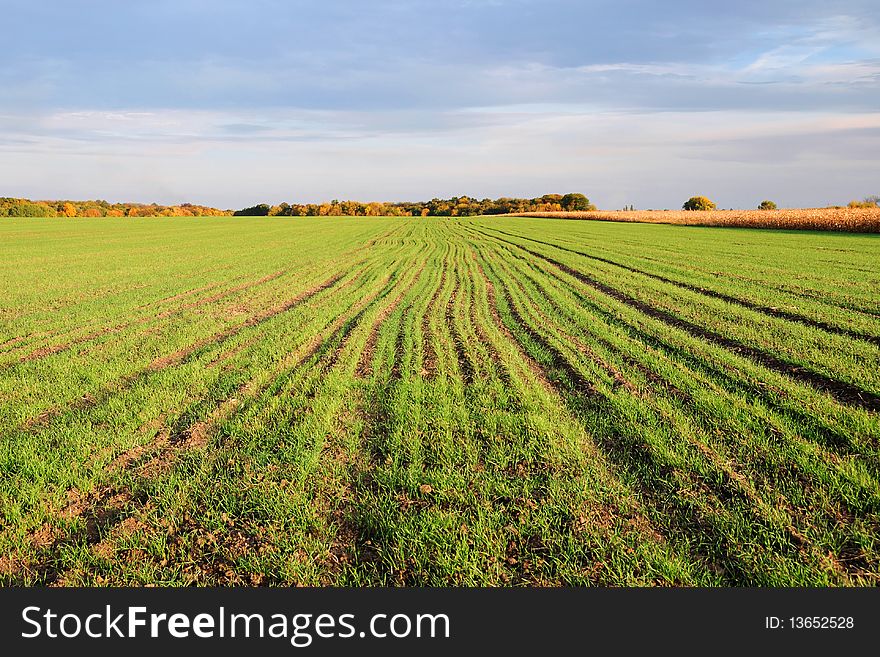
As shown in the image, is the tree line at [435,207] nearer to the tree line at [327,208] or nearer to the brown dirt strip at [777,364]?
the tree line at [327,208]

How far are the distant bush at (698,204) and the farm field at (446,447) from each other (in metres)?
119

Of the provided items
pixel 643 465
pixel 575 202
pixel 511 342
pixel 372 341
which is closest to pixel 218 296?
pixel 372 341

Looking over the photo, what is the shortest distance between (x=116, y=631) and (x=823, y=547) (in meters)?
4.99

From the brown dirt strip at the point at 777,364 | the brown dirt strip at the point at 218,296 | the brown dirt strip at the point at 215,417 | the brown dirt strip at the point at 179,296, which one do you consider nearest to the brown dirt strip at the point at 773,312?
the brown dirt strip at the point at 777,364

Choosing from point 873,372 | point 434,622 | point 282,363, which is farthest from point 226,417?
point 873,372

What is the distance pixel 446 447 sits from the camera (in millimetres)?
5348

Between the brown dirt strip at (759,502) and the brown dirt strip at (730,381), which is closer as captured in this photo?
the brown dirt strip at (759,502)

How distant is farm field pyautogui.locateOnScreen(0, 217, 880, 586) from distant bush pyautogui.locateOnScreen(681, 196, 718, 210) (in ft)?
390

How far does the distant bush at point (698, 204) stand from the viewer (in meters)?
116

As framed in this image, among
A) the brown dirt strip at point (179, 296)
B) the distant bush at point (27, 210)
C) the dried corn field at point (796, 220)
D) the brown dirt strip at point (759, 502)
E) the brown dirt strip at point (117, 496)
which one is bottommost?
the brown dirt strip at point (117, 496)

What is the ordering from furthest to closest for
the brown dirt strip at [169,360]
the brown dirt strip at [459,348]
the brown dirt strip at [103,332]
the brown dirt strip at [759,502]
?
the brown dirt strip at [103,332] → the brown dirt strip at [459,348] → the brown dirt strip at [169,360] → the brown dirt strip at [759,502]

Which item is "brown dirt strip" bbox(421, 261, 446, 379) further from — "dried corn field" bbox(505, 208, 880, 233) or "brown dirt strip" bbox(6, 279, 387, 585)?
A: "dried corn field" bbox(505, 208, 880, 233)

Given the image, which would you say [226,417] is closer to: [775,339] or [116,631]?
[116,631]

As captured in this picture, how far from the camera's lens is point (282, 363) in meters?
8.61
